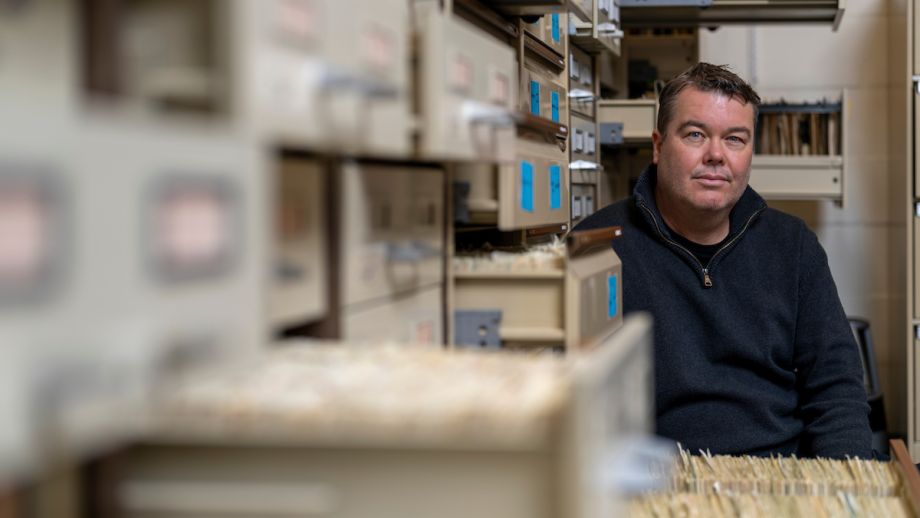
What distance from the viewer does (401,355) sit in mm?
1246

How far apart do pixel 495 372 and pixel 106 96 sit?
476 mm

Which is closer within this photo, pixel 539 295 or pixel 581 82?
pixel 539 295

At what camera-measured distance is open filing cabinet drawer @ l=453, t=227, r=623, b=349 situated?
1.77m

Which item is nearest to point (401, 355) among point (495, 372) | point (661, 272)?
point (495, 372)

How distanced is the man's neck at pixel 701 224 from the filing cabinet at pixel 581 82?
74 centimetres

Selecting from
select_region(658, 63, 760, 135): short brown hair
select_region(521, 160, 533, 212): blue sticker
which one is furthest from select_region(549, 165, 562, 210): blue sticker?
select_region(658, 63, 760, 135): short brown hair

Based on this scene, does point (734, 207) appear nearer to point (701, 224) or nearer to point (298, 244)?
point (701, 224)

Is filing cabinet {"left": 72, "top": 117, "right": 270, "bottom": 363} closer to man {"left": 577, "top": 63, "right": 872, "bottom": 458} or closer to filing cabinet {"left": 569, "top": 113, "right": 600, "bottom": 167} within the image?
man {"left": 577, "top": 63, "right": 872, "bottom": 458}

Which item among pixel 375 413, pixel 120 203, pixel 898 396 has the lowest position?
pixel 898 396

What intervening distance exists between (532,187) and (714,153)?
83 cm

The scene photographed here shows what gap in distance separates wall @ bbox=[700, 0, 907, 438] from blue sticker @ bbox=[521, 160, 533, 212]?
3.16 m

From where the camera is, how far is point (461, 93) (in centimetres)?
153

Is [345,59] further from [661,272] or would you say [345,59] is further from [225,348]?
[661,272]

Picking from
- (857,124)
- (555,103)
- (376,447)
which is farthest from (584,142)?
(376,447)
